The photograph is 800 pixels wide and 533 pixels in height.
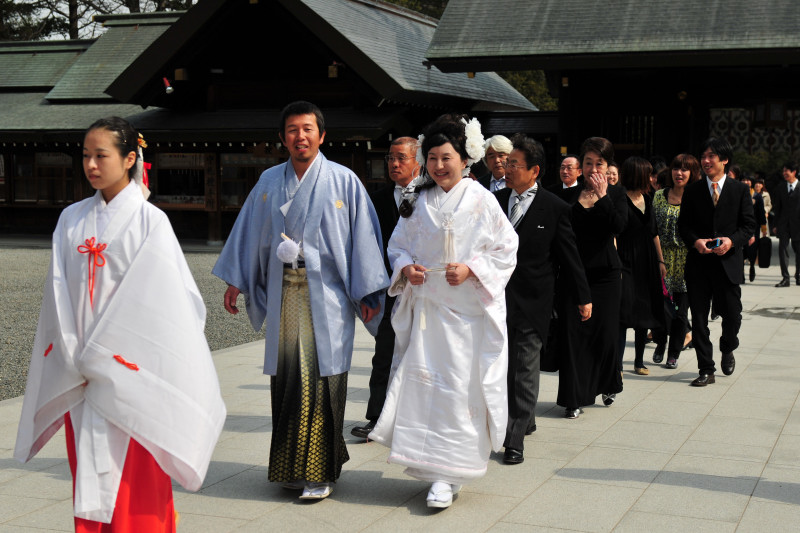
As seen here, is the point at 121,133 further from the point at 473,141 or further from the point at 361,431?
the point at 361,431

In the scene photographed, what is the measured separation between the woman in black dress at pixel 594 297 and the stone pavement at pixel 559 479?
0.72 feet

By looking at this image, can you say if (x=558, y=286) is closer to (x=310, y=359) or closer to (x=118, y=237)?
(x=310, y=359)

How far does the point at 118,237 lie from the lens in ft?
11.6

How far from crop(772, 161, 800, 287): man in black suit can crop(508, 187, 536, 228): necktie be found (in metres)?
10.3

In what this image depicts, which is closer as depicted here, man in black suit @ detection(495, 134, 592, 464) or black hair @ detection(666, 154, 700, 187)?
man in black suit @ detection(495, 134, 592, 464)

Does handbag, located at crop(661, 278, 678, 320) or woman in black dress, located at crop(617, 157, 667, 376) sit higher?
woman in black dress, located at crop(617, 157, 667, 376)

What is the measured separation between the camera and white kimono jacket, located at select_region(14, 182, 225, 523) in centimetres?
344

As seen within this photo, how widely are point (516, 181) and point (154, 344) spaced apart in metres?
2.73

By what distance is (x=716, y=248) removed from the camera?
7.35 meters

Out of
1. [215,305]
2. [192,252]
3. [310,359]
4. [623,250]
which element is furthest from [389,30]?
[310,359]

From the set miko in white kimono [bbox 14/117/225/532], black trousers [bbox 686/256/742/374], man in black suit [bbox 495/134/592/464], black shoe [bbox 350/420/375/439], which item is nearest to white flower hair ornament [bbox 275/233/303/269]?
miko in white kimono [bbox 14/117/225/532]

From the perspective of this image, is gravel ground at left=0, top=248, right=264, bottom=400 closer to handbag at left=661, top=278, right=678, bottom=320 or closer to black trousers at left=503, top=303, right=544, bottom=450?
black trousers at left=503, top=303, right=544, bottom=450

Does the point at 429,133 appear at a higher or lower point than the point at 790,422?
higher

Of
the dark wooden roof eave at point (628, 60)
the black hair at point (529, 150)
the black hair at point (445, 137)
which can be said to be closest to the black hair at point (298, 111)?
the black hair at point (445, 137)
